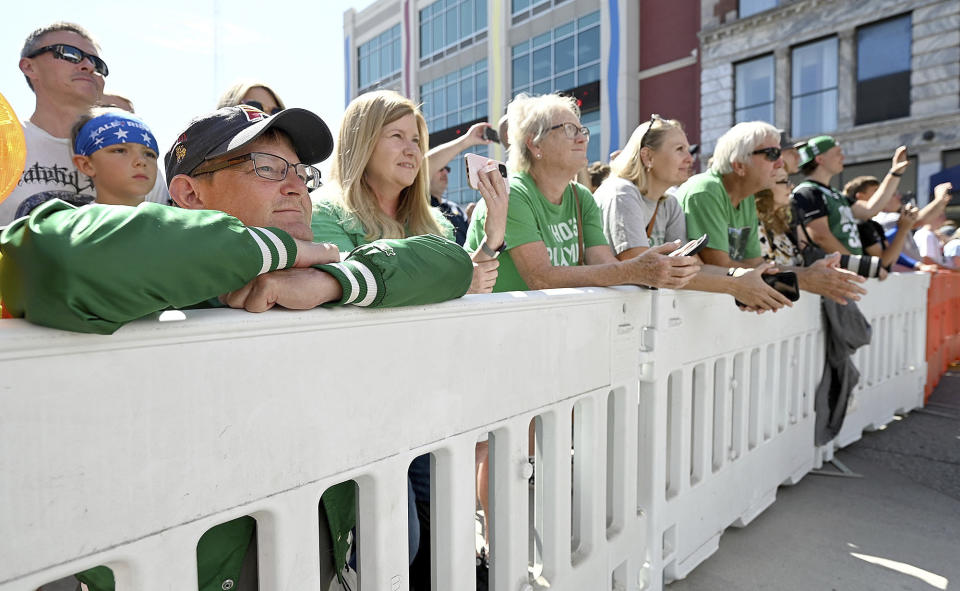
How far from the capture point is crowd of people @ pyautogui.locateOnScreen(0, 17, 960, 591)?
82cm

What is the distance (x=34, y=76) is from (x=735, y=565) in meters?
3.69

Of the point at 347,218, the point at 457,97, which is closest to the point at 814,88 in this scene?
the point at 457,97

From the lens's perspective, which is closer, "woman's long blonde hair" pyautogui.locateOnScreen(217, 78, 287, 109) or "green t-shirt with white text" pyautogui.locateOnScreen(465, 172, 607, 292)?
"green t-shirt with white text" pyautogui.locateOnScreen(465, 172, 607, 292)

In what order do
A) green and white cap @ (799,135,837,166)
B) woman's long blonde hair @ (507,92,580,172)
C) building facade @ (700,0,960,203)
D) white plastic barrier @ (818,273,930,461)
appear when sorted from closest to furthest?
woman's long blonde hair @ (507,92,580,172) → white plastic barrier @ (818,273,930,461) → green and white cap @ (799,135,837,166) → building facade @ (700,0,960,203)

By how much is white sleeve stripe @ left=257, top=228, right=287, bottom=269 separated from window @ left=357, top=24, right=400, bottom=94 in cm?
3259

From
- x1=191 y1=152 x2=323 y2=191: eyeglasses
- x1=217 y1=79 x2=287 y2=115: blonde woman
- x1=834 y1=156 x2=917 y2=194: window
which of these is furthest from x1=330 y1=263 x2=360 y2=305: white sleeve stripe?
x1=834 y1=156 x2=917 y2=194: window

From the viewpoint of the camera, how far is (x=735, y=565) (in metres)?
2.41

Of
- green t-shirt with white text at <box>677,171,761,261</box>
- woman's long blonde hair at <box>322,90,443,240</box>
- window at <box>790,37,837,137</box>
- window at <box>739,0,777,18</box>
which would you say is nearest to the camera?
woman's long blonde hair at <box>322,90,443,240</box>

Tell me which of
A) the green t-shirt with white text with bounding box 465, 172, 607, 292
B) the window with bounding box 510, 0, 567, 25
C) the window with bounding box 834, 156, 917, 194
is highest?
the window with bounding box 510, 0, 567, 25

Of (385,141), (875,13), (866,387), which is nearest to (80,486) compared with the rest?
(385,141)

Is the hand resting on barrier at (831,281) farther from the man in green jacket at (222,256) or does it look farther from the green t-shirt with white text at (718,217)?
the man in green jacket at (222,256)

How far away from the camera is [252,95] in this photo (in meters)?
2.78

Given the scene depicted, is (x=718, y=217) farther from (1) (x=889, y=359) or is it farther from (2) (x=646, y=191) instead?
(1) (x=889, y=359)

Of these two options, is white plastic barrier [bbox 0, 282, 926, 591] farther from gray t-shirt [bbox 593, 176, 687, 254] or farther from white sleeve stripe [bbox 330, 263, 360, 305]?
gray t-shirt [bbox 593, 176, 687, 254]
